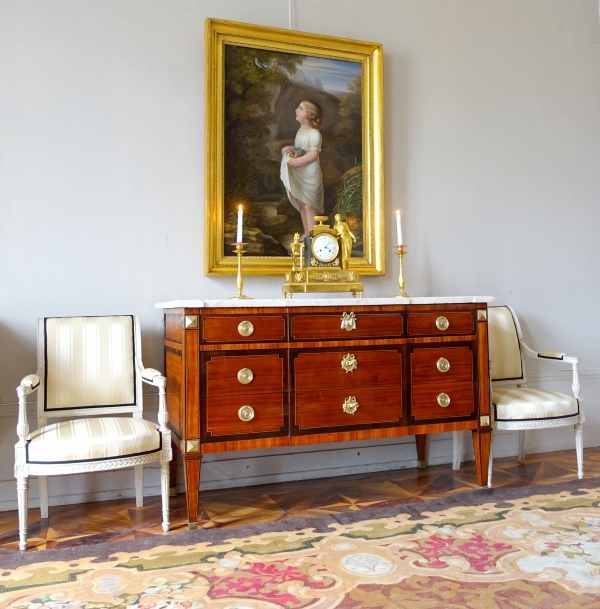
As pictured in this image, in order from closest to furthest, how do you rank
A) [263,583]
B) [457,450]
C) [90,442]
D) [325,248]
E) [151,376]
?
[263,583] < [90,442] < [151,376] < [325,248] < [457,450]

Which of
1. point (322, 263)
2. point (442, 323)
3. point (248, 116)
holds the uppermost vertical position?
point (248, 116)

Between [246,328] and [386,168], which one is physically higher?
[386,168]

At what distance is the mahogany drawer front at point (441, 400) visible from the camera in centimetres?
327

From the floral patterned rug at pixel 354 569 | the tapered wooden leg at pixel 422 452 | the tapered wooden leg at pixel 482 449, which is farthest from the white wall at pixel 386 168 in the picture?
the floral patterned rug at pixel 354 569

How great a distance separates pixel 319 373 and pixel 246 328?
441mm

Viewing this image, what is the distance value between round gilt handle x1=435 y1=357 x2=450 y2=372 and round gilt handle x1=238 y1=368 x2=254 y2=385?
1.03 m

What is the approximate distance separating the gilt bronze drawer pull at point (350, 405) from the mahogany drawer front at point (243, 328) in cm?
47

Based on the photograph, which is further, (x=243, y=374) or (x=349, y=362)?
(x=349, y=362)

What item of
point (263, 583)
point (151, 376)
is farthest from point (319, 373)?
point (263, 583)

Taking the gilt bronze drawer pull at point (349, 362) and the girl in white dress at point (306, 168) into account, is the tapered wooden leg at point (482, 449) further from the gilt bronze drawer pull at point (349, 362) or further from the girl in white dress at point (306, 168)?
the girl in white dress at point (306, 168)

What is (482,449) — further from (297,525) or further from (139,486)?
(139,486)

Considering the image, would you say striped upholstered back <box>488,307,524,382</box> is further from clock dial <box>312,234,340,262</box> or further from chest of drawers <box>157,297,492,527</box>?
clock dial <box>312,234,340,262</box>

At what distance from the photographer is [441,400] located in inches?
130

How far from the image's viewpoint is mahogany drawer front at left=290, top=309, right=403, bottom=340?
3072 millimetres
